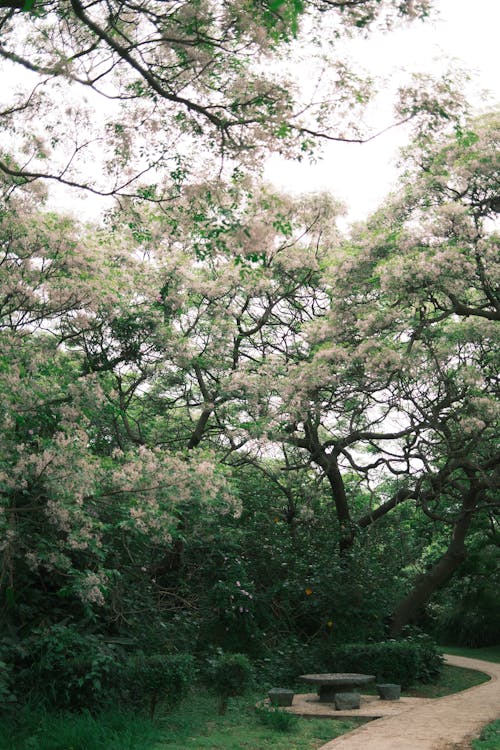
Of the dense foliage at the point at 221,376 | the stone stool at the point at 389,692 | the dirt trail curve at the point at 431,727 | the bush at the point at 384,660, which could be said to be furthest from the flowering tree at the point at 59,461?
the bush at the point at 384,660

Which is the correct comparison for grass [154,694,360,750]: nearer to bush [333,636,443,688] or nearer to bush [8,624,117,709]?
bush [8,624,117,709]

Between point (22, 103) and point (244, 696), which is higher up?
point (22, 103)

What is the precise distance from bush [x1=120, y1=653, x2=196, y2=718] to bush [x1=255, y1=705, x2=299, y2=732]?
34.4 inches

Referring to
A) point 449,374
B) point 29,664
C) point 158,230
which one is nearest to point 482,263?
point 449,374

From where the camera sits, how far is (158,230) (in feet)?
39.3

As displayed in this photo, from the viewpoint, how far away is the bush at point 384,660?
10.8 meters

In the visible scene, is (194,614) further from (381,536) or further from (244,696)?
(381,536)

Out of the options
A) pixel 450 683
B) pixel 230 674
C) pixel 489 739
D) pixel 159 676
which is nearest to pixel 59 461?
pixel 159 676

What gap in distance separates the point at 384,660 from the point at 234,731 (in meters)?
3.77

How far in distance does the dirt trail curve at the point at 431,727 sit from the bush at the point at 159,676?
163 centimetres

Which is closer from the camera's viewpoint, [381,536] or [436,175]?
[436,175]

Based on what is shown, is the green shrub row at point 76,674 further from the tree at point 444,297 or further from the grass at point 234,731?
the tree at point 444,297

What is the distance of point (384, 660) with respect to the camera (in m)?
10.8

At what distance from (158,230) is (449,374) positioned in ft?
16.4
